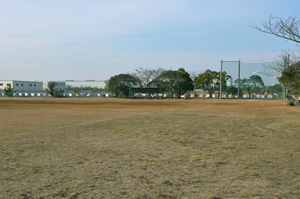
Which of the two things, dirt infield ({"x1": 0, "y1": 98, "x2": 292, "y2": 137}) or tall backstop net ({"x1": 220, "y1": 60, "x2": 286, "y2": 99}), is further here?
tall backstop net ({"x1": 220, "y1": 60, "x2": 286, "y2": 99})

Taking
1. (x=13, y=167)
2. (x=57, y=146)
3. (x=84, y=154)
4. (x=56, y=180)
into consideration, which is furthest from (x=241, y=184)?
(x=57, y=146)

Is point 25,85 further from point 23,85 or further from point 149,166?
point 149,166

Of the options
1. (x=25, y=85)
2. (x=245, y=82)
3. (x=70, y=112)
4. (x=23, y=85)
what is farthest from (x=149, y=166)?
(x=25, y=85)

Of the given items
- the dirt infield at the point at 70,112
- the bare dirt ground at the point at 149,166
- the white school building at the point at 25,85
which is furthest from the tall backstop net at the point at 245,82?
the white school building at the point at 25,85

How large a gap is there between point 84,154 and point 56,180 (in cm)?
178

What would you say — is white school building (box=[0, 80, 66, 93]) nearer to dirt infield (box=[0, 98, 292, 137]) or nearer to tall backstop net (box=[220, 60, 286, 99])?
tall backstop net (box=[220, 60, 286, 99])

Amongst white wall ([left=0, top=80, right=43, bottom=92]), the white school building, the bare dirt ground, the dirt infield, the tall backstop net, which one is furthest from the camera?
white wall ([left=0, top=80, right=43, bottom=92])

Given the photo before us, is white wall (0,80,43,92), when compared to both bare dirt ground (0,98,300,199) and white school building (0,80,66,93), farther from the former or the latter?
bare dirt ground (0,98,300,199)

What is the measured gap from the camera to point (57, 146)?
6.70 meters

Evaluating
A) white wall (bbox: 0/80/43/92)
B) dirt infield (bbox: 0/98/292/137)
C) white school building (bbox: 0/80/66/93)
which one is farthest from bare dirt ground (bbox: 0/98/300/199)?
white wall (bbox: 0/80/43/92)

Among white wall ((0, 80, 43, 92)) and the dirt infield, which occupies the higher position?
white wall ((0, 80, 43, 92))

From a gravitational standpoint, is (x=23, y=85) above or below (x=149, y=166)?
above

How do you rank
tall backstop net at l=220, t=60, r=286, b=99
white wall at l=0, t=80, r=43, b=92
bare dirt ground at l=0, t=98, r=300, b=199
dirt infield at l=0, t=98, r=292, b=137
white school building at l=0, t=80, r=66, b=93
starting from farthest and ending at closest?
white wall at l=0, t=80, r=43, b=92 < white school building at l=0, t=80, r=66, b=93 < tall backstop net at l=220, t=60, r=286, b=99 < dirt infield at l=0, t=98, r=292, b=137 < bare dirt ground at l=0, t=98, r=300, b=199

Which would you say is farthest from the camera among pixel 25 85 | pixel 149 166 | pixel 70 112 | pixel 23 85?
pixel 25 85
